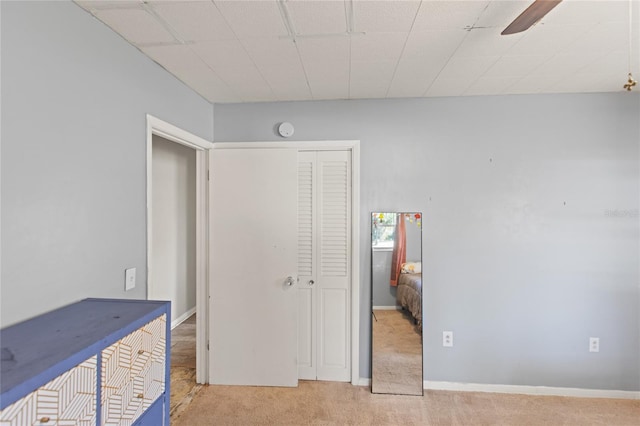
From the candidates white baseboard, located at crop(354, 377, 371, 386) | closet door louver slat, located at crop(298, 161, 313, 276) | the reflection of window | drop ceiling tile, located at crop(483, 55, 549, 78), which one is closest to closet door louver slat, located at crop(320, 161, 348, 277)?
closet door louver slat, located at crop(298, 161, 313, 276)

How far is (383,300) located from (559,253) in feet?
4.79

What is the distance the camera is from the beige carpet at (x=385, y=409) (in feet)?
7.13

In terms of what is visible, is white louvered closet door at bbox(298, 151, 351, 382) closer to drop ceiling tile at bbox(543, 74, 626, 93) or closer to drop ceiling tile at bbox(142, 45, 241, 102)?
drop ceiling tile at bbox(142, 45, 241, 102)

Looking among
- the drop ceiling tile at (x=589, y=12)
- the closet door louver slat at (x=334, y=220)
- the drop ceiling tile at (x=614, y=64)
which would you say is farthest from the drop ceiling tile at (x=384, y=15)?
the drop ceiling tile at (x=614, y=64)

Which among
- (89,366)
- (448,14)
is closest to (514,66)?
(448,14)

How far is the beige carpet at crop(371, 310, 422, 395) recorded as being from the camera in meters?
2.51

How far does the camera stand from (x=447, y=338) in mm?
2545

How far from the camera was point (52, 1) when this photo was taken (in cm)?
125

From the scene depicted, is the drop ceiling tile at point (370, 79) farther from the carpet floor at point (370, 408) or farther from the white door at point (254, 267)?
the carpet floor at point (370, 408)

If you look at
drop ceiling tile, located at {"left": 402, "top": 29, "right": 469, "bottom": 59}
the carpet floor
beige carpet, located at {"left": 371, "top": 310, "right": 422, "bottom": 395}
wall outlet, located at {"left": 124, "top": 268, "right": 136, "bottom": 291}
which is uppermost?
drop ceiling tile, located at {"left": 402, "top": 29, "right": 469, "bottom": 59}

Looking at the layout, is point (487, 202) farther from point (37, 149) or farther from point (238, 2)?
point (37, 149)

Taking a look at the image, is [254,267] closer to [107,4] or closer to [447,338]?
[447,338]

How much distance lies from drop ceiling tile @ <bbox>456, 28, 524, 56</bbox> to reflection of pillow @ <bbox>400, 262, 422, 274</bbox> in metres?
1.55

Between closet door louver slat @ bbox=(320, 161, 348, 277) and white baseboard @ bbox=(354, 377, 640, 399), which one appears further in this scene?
closet door louver slat @ bbox=(320, 161, 348, 277)
